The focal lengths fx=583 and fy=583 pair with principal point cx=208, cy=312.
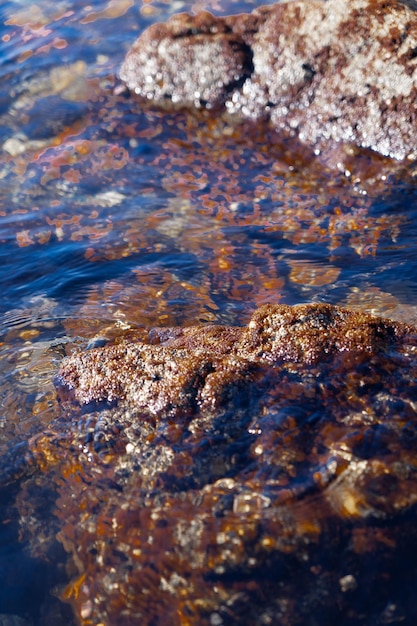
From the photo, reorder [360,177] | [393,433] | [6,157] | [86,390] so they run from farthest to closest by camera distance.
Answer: [6,157], [360,177], [86,390], [393,433]

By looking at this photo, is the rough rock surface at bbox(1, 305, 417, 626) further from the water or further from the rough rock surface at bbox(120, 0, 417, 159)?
the rough rock surface at bbox(120, 0, 417, 159)

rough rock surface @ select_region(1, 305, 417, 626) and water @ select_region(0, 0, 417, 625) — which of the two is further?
water @ select_region(0, 0, 417, 625)

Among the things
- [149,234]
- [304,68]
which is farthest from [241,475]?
[304,68]

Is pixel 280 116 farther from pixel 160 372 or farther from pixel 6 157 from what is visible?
pixel 160 372

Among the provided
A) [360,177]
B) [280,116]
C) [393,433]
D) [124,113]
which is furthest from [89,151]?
[393,433]

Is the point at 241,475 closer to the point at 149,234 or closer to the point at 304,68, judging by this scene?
the point at 149,234

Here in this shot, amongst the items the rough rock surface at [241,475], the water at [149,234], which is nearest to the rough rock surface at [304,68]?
the water at [149,234]

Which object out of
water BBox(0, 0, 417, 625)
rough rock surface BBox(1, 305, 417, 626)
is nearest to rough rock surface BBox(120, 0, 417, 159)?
water BBox(0, 0, 417, 625)

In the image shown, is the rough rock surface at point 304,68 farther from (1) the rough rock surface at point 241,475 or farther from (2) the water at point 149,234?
(1) the rough rock surface at point 241,475
